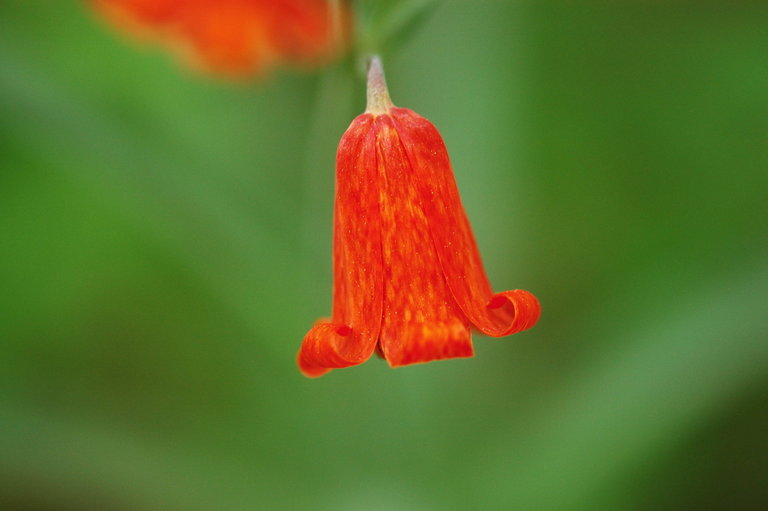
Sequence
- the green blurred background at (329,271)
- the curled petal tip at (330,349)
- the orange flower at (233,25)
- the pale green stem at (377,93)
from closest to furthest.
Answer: the curled petal tip at (330,349) < the pale green stem at (377,93) < the green blurred background at (329,271) < the orange flower at (233,25)

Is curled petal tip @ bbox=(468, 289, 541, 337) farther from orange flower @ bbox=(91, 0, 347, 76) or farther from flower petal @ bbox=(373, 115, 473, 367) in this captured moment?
orange flower @ bbox=(91, 0, 347, 76)

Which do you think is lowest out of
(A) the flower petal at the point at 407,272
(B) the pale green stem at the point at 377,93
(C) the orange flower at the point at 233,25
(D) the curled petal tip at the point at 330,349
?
(D) the curled petal tip at the point at 330,349

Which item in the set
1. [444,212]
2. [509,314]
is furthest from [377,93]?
[509,314]

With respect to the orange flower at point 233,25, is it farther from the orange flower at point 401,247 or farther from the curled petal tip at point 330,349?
the curled petal tip at point 330,349

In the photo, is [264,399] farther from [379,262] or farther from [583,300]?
[379,262]

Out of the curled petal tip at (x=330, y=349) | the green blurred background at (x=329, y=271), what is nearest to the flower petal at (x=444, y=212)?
the curled petal tip at (x=330, y=349)

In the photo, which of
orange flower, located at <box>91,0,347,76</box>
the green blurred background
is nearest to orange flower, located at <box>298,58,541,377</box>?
A: the green blurred background

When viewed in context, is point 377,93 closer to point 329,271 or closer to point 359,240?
point 359,240
